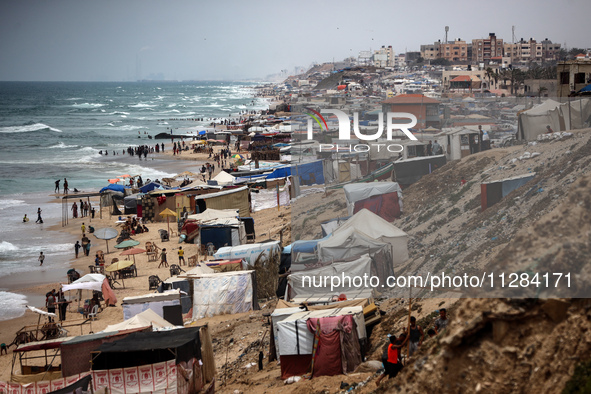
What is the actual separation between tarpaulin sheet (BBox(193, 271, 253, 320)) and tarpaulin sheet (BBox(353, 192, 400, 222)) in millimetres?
4384

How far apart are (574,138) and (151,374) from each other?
26.2 feet

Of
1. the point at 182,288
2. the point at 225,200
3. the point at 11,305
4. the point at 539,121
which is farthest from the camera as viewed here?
the point at 225,200

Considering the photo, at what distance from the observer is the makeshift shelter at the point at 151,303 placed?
46.5 feet

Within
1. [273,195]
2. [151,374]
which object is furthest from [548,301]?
[273,195]

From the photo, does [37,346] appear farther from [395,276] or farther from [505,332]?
[505,332]

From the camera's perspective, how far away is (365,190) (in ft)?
39.7

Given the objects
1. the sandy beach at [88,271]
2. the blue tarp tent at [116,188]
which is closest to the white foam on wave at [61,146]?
the blue tarp tent at [116,188]

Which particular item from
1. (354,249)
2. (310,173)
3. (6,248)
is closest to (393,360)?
(354,249)

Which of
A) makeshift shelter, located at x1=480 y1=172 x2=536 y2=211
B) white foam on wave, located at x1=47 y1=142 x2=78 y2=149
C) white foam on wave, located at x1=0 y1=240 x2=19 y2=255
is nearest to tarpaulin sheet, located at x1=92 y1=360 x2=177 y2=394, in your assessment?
makeshift shelter, located at x1=480 y1=172 x2=536 y2=211

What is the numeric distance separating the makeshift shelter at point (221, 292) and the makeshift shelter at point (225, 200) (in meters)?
10.8

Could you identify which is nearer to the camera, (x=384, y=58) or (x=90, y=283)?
(x=90, y=283)

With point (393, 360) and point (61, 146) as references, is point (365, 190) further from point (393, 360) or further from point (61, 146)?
point (61, 146)

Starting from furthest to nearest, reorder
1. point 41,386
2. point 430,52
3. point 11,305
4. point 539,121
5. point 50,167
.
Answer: point 430,52 → point 50,167 → point 11,305 → point 539,121 → point 41,386

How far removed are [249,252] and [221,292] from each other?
1.83 m
